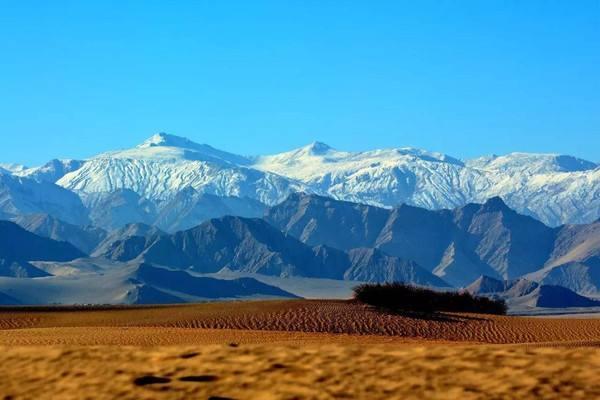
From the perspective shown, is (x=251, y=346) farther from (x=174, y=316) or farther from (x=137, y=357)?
(x=174, y=316)

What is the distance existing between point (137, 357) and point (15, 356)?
96.6 inches

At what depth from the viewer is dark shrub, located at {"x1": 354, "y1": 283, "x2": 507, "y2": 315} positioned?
61719 millimetres

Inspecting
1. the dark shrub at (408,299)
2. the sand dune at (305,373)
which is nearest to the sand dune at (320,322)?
the dark shrub at (408,299)

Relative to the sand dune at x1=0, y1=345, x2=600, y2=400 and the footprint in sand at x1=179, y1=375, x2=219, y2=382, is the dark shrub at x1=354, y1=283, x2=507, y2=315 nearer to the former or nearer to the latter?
the sand dune at x1=0, y1=345, x2=600, y2=400

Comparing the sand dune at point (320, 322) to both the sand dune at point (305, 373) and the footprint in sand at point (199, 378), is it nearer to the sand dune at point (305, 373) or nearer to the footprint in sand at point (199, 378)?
the sand dune at point (305, 373)

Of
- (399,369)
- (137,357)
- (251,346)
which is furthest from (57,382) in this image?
(399,369)

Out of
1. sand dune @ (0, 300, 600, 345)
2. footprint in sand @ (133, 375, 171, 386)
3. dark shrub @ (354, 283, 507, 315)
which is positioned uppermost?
dark shrub @ (354, 283, 507, 315)

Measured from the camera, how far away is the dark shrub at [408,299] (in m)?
61.7

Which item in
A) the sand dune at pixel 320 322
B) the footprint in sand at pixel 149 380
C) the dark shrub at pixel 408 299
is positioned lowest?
the footprint in sand at pixel 149 380

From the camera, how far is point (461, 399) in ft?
54.7

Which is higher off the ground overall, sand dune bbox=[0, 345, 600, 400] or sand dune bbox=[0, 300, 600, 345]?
sand dune bbox=[0, 300, 600, 345]

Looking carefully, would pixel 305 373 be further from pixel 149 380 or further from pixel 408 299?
pixel 408 299

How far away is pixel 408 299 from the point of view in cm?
6259

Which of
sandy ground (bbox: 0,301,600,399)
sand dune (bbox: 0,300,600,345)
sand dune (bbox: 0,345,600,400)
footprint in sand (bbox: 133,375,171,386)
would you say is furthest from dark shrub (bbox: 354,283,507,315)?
footprint in sand (bbox: 133,375,171,386)
